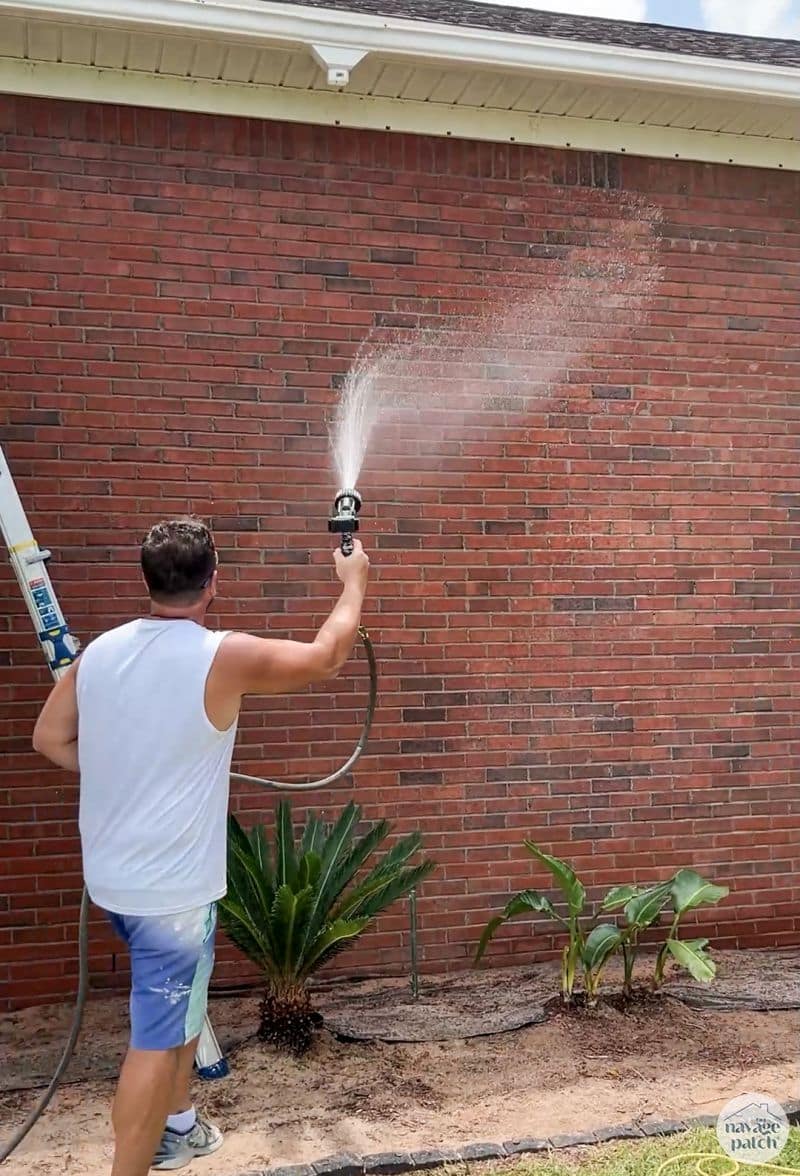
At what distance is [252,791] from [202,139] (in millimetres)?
3061

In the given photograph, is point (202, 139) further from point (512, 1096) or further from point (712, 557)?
point (512, 1096)

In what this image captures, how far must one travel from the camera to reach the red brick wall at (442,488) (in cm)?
488

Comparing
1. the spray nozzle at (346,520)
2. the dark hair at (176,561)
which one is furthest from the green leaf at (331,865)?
the dark hair at (176,561)

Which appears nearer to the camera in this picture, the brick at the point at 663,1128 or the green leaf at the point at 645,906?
the brick at the point at 663,1128

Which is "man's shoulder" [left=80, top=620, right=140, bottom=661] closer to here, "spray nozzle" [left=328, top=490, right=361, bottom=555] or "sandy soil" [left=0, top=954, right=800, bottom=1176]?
"spray nozzle" [left=328, top=490, right=361, bottom=555]

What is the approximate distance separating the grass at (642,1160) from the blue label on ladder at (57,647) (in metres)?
2.24

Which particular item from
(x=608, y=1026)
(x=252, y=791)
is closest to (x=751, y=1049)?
(x=608, y=1026)

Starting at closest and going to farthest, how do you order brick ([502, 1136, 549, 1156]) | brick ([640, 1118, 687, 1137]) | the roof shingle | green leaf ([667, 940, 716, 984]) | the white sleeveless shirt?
the white sleeveless shirt, brick ([502, 1136, 549, 1156]), brick ([640, 1118, 687, 1137]), green leaf ([667, 940, 716, 984]), the roof shingle

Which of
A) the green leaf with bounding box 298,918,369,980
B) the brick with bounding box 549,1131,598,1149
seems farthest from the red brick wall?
the brick with bounding box 549,1131,598,1149

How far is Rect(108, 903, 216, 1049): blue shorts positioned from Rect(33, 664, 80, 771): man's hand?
1.55 feet

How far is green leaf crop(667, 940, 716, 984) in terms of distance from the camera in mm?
4379

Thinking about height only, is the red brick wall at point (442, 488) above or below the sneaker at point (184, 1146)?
above

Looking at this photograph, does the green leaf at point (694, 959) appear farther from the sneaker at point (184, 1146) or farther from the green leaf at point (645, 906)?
the sneaker at point (184, 1146)

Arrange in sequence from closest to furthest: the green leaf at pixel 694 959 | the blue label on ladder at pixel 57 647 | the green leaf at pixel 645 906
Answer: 1. the blue label on ladder at pixel 57 647
2. the green leaf at pixel 694 959
3. the green leaf at pixel 645 906
